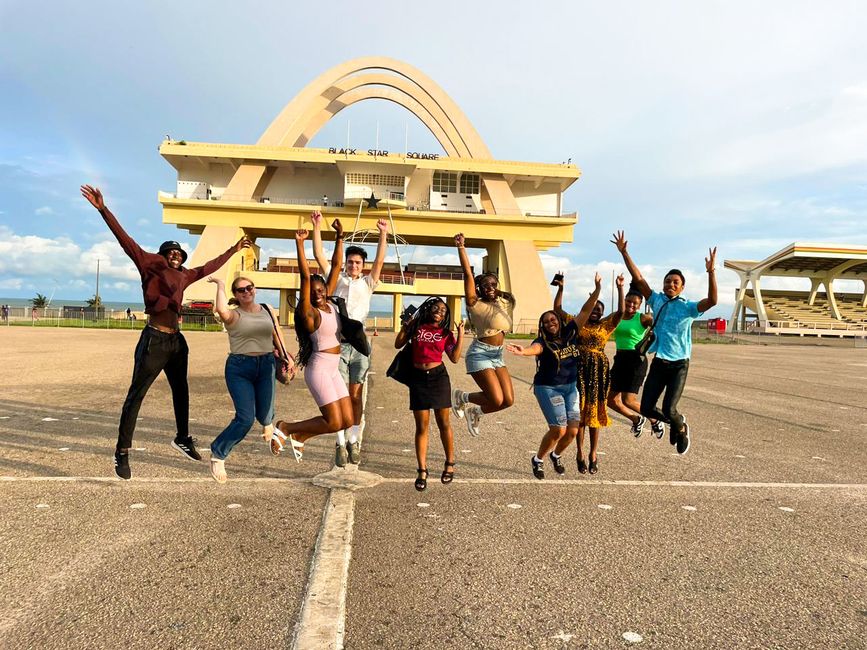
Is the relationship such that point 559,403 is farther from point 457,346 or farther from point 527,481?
point 457,346

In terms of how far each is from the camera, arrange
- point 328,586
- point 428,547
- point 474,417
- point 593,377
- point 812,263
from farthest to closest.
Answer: point 812,263
point 474,417
point 593,377
point 428,547
point 328,586

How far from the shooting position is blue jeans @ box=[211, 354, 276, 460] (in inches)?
193

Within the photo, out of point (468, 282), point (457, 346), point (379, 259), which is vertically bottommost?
point (457, 346)

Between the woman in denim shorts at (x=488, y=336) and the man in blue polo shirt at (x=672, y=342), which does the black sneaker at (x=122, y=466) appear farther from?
the man in blue polo shirt at (x=672, y=342)

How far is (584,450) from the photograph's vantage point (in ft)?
22.5

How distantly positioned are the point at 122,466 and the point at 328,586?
280 cm

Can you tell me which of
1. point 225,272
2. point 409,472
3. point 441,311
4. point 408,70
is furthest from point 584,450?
point 408,70

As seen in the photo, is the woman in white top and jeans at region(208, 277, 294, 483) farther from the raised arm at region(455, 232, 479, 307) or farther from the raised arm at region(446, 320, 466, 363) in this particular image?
the raised arm at region(455, 232, 479, 307)

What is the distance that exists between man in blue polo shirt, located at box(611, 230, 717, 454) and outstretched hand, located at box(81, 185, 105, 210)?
5275 mm

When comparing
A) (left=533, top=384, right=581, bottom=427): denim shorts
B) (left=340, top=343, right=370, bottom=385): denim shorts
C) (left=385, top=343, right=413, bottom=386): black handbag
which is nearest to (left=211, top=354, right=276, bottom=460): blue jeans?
(left=340, top=343, right=370, bottom=385): denim shorts

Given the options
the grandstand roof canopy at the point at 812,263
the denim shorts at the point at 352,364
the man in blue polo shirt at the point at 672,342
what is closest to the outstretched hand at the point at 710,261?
the man in blue polo shirt at the point at 672,342

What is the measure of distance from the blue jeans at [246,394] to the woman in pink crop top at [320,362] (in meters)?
0.27

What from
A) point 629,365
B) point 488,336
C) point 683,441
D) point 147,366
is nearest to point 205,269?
point 147,366

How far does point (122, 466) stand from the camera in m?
4.89
